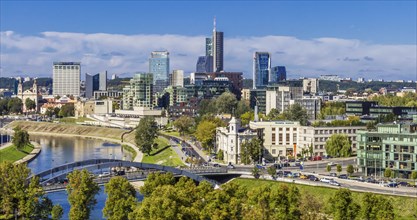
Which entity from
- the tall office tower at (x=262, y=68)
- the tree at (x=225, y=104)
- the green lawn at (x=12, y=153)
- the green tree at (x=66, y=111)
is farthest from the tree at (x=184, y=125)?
the tall office tower at (x=262, y=68)

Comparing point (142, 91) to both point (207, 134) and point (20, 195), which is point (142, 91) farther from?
point (20, 195)

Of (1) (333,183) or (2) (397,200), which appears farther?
(1) (333,183)

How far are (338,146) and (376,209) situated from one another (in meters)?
29.1

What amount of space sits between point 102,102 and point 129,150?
55491 millimetres

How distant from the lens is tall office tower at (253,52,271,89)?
19400 cm

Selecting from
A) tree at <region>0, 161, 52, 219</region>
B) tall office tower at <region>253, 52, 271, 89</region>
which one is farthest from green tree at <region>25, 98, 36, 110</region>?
tree at <region>0, 161, 52, 219</region>

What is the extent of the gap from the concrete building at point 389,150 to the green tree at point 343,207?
15419mm

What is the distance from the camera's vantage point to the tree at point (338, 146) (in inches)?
2441

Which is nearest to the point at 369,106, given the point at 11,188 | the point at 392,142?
the point at 392,142

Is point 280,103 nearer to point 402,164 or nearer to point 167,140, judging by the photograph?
point 167,140

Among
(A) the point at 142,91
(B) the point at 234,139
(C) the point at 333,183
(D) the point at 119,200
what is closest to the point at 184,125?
(B) the point at 234,139

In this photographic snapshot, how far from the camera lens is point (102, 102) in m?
142

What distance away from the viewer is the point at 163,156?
7269cm

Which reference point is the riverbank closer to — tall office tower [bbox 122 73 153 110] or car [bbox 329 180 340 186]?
tall office tower [bbox 122 73 153 110]
